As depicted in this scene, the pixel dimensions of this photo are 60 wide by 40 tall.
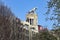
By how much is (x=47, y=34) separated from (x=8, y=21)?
20.1m

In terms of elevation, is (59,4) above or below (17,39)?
above

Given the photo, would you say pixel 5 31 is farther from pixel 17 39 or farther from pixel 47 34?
pixel 47 34

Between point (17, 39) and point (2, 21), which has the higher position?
point (2, 21)

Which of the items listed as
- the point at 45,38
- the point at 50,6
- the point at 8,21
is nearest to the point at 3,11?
the point at 8,21

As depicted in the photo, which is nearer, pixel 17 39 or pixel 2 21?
pixel 2 21

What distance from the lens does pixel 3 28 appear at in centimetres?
2027

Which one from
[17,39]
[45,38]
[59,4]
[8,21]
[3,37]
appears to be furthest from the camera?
[45,38]

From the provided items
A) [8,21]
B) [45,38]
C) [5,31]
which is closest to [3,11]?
[8,21]

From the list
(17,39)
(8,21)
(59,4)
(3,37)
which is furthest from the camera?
(17,39)

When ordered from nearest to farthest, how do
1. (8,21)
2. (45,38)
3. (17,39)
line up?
(8,21), (17,39), (45,38)

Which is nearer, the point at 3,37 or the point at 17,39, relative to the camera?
the point at 3,37

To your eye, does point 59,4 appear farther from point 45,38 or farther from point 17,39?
point 45,38

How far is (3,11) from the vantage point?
72.1ft

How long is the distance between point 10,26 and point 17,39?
241 cm
